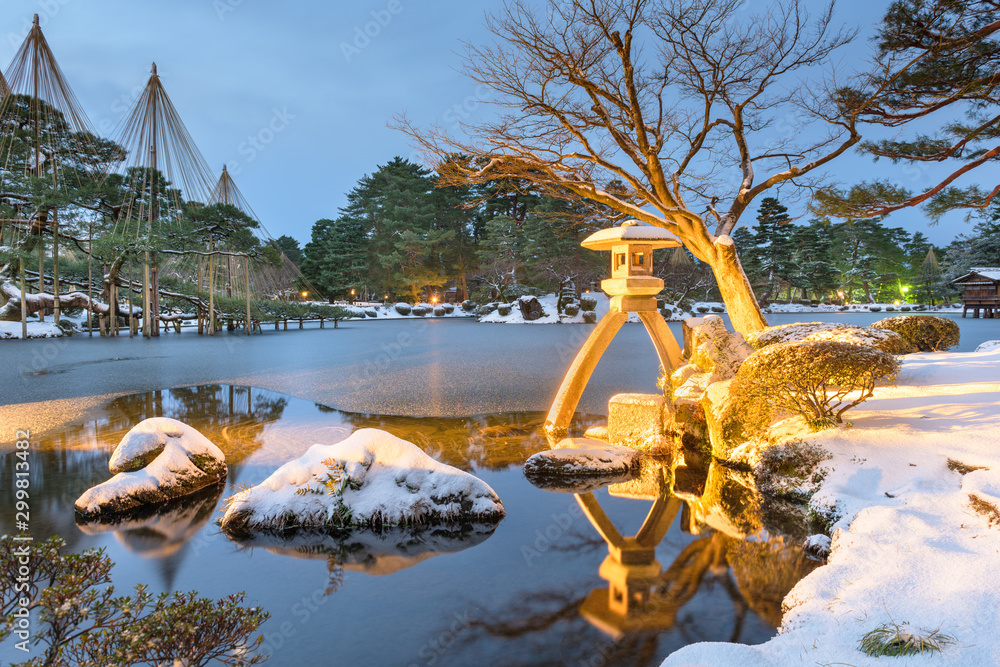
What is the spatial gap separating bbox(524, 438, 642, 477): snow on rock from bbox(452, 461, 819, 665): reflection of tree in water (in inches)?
35.2

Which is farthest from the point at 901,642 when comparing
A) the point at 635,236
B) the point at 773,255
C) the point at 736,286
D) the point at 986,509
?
the point at 773,255

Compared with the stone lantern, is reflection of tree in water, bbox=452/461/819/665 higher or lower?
lower

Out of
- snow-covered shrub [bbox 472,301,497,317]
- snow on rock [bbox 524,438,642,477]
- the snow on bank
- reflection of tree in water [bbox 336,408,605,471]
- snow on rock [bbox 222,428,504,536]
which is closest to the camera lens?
snow on rock [bbox 222,428,504,536]

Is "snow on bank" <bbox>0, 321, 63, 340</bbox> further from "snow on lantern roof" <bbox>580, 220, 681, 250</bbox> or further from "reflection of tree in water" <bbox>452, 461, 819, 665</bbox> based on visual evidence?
"reflection of tree in water" <bbox>452, 461, 819, 665</bbox>

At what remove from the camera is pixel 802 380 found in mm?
5066

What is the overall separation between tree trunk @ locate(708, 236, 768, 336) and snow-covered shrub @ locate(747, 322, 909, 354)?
0.87 m

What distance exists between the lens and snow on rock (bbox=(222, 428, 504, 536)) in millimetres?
4238

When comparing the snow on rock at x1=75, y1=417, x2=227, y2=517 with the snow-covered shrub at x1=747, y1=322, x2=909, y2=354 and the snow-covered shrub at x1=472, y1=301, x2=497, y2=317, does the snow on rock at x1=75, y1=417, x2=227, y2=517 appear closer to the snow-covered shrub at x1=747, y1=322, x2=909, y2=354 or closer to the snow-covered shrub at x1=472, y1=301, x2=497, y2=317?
the snow-covered shrub at x1=747, y1=322, x2=909, y2=354

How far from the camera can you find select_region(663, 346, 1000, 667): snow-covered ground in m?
2.29

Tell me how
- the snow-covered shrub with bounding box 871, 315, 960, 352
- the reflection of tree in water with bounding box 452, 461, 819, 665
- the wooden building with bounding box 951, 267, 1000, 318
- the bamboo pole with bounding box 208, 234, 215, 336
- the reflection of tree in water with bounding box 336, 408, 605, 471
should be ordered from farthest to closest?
the wooden building with bounding box 951, 267, 1000, 318
the bamboo pole with bounding box 208, 234, 215, 336
the snow-covered shrub with bounding box 871, 315, 960, 352
the reflection of tree in water with bounding box 336, 408, 605, 471
the reflection of tree in water with bounding box 452, 461, 819, 665

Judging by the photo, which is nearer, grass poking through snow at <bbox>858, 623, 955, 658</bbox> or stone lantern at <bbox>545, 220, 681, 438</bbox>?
grass poking through snow at <bbox>858, 623, 955, 658</bbox>

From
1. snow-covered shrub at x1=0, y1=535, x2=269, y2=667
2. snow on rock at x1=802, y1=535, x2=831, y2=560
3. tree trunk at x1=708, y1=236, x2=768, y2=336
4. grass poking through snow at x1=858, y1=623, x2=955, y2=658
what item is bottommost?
snow on rock at x1=802, y1=535, x2=831, y2=560

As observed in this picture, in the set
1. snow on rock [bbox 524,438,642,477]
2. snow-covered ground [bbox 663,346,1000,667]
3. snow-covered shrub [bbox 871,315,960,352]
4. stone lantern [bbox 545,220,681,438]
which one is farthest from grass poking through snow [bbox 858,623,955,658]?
snow-covered shrub [bbox 871,315,960,352]

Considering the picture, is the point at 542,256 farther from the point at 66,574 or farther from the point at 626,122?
the point at 66,574
